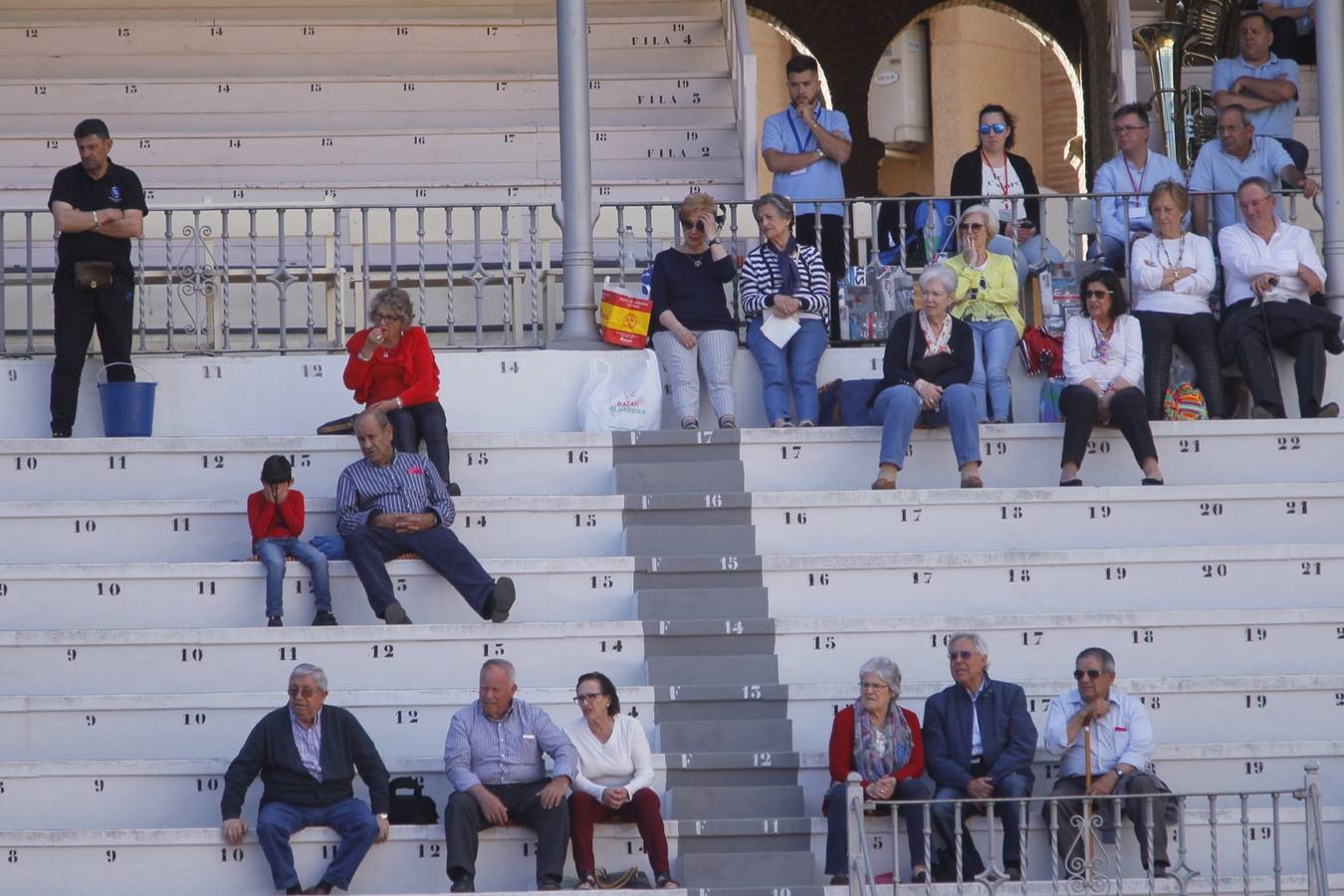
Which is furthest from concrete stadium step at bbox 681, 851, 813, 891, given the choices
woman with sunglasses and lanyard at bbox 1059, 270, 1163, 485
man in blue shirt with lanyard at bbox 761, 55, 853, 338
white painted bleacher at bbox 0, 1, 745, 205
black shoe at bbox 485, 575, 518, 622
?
white painted bleacher at bbox 0, 1, 745, 205

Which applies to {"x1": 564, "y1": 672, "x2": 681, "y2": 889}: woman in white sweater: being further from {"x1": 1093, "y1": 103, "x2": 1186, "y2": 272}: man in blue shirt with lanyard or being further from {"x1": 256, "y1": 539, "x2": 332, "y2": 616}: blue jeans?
{"x1": 1093, "y1": 103, "x2": 1186, "y2": 272}: man in blue shirt with lanyard

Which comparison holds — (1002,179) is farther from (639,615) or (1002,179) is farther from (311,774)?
(311,774)

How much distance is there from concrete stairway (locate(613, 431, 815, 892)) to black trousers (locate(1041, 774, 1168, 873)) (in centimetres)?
91

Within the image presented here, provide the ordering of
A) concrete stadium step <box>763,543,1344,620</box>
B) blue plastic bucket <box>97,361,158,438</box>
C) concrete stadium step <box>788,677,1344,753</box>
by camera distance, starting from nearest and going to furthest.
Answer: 1. concrete stadium step <box>788,677,1344,753</box>
2. concrete stadium step <box>763,543,1344,620</box>
3. blue plastic bucket <box>97,361,158,438</box>

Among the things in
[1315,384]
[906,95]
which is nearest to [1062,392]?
[1315,384]

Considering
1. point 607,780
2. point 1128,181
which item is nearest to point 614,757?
point 607,780

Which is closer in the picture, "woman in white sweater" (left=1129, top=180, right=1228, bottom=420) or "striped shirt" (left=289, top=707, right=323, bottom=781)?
"striped shirt" (left=289, top=707, right=323, bottom=781)

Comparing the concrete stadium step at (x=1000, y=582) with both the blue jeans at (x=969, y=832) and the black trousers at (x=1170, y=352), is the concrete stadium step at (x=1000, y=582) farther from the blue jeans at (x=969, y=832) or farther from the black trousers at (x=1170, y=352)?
the blue jeans at (x=969, y=832)

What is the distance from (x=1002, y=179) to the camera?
11484 millimetres

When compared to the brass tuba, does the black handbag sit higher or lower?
lower

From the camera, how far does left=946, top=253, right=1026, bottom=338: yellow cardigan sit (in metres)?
10.5

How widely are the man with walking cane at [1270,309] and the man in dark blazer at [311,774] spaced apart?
4.52 m

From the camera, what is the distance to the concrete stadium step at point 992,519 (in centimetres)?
978

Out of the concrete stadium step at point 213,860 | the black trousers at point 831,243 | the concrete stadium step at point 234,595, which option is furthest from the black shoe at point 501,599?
the black trousers at point 831,243
